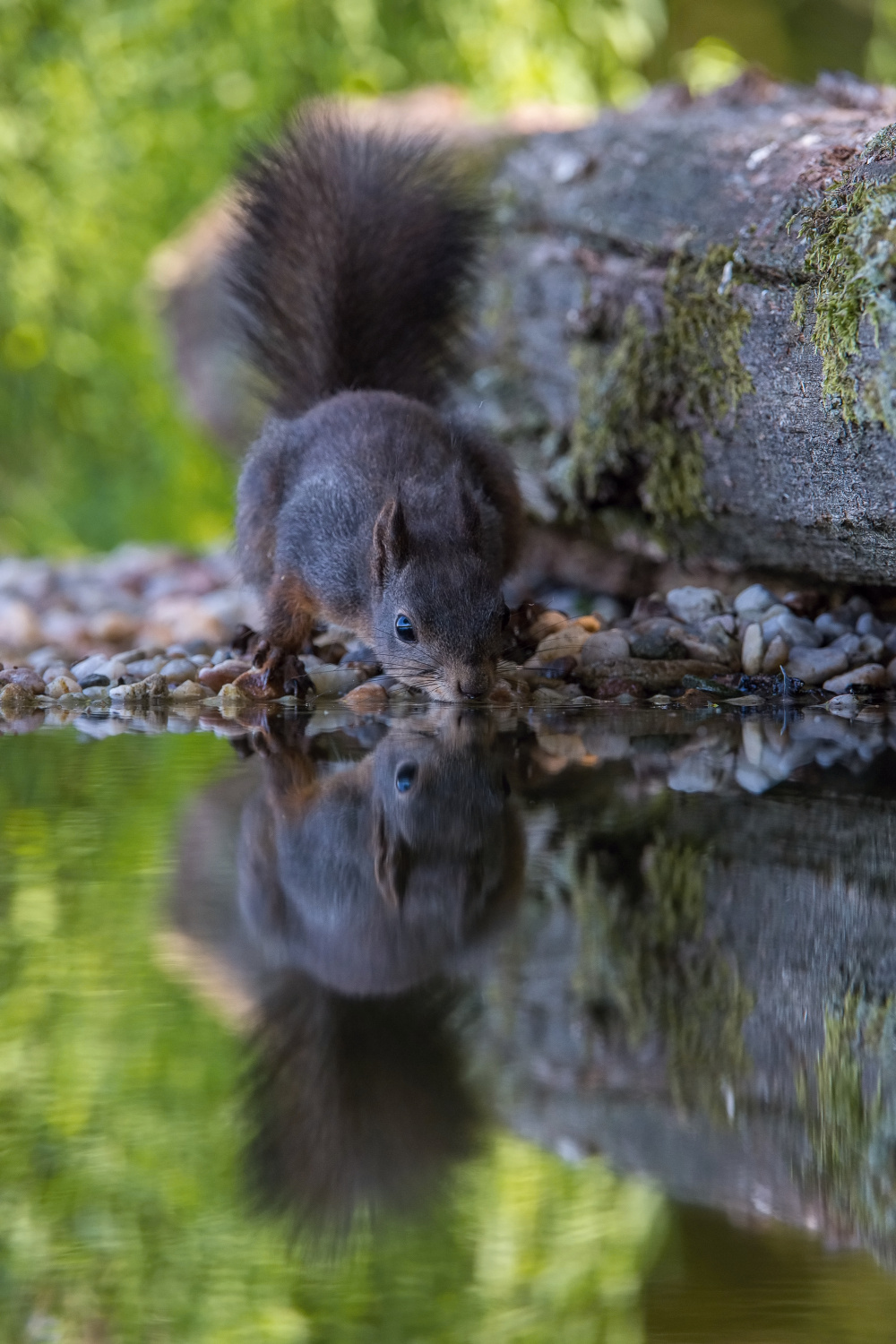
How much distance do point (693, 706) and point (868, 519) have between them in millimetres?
495

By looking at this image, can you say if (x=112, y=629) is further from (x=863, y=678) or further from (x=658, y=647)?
(x=863, y=678)

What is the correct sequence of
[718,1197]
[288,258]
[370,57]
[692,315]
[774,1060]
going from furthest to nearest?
[370,57], [288,258], [692,315], [774,1060], [718,1197]

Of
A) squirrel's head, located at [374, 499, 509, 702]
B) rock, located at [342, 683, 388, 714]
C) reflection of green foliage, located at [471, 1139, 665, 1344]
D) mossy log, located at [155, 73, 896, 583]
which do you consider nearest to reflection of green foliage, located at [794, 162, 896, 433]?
mossy log, located at [155, 73, 896, 583]

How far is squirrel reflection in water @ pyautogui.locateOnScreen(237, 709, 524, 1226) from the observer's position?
979 mm

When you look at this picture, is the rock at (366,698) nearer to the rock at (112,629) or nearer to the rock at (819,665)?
the rock at (819,665)

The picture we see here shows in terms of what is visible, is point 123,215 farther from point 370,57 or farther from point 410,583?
point 410,583

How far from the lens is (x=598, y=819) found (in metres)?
1.95

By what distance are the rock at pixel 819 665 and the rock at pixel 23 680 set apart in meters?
1.65

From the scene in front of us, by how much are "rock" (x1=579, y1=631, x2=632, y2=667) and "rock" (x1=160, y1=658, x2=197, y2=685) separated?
0.92 m

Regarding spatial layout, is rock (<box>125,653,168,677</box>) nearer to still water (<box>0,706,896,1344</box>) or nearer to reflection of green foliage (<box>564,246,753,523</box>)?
reflection of green foliage (<box>564,246,753,523</box>)

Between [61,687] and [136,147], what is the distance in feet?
12.9

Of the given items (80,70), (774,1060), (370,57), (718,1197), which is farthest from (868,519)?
(80,70)

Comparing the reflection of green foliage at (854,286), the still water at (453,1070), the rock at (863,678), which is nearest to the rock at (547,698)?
the rock at (863,678)

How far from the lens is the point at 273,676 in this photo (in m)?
3.46
